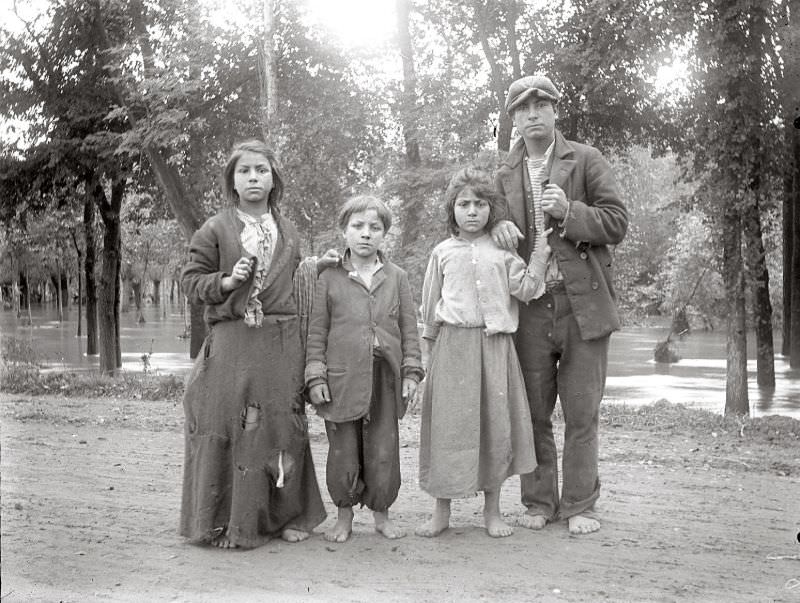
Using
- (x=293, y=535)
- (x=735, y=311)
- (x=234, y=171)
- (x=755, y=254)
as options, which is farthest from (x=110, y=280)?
(x=293, y=535)

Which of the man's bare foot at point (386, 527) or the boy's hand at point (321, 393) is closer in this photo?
the boy's hand at point (321, 393)

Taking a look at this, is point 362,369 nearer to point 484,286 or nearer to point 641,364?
point 484,286

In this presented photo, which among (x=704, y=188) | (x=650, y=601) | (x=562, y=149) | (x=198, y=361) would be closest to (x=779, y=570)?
(x=650, y=601)

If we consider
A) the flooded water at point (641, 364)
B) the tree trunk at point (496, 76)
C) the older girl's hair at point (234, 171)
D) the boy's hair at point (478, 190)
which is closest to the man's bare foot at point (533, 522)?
the boy's hair at point (478, 190)

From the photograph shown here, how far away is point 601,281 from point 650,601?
1620mm

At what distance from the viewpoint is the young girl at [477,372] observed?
430cm

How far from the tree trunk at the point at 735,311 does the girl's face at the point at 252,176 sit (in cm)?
940

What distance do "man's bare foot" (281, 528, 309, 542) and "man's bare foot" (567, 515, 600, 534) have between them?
1.36 meters

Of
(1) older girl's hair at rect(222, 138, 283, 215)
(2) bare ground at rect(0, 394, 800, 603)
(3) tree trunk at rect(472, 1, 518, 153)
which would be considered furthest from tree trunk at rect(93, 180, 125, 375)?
(1) older girl's hair at rect(222, 138, 283, 215)

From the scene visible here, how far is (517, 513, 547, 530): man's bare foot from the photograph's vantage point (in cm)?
448

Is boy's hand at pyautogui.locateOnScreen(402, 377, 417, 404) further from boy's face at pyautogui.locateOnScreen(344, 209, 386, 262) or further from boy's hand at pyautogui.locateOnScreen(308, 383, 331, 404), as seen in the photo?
boy's face at pyautogui.locateOnScreen(344, 209, 386, 262)

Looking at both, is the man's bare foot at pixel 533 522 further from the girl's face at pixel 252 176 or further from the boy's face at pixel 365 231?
the girl's face at pixel 252 176

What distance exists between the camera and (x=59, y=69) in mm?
16781

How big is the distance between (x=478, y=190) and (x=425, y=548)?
1783 mm
